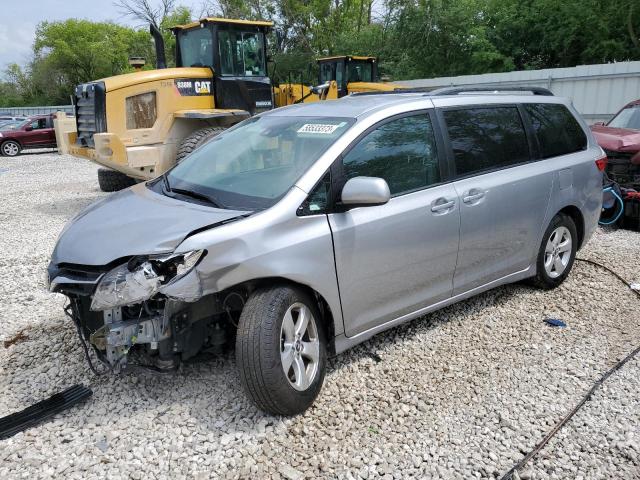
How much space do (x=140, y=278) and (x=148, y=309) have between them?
26cm

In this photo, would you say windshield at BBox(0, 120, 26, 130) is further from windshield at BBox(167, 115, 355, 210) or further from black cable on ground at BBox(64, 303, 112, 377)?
black cable on ground at BBox(64, 303, 112, 377)

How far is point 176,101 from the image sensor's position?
9.58 metres

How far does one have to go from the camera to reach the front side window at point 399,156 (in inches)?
142

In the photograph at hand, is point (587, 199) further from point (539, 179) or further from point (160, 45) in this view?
point (160, 45)

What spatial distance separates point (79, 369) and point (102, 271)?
1.15 m

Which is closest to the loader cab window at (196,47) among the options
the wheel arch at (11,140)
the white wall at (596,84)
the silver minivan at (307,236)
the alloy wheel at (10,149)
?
the silver minivan at (307,236)

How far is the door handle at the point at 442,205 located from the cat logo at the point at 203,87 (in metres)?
7.07

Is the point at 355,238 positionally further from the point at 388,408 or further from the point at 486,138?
the point at 486,138

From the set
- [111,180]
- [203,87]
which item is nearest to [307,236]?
[203,87]

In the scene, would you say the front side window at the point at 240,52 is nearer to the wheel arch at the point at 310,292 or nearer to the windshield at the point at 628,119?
the windshield at the point at 628,119

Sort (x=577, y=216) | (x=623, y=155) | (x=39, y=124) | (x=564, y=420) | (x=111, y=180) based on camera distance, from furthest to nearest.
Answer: (x=39, y=124) < (x=111, y=180) < (x=623, y=155) < (x=577, y=216) < (x=564, y=420)

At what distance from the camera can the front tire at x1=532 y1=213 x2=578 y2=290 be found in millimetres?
4945

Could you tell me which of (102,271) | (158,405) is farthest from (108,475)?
(102,271)

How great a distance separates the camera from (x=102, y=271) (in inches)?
122
